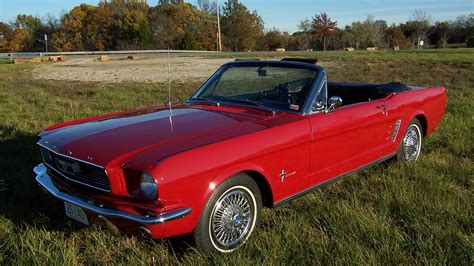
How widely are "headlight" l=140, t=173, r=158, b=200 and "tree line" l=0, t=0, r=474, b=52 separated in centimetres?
5409

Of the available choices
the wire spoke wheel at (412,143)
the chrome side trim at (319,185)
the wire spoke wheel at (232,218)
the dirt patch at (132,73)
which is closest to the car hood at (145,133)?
the wire spoke wheel at (232,218)

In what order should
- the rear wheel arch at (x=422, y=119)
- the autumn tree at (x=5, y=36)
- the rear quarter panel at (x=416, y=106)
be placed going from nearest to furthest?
the rear quarter panel at (x=416, y=106), the rear wheel arch at (x=422, y=119), the autumn tree at (x=5, y=36)

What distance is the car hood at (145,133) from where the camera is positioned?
298 cm

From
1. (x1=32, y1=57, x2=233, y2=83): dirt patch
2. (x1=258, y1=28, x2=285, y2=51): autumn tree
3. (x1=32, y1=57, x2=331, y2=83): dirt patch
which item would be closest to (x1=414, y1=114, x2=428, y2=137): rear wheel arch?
(x1=32, y1=57, x2=331, y2=83): dirt patch

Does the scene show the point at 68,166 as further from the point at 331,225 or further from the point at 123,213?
the point at 331,225

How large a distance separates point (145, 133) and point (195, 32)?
59.6 metres

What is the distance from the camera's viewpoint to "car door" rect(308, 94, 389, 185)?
3770mm

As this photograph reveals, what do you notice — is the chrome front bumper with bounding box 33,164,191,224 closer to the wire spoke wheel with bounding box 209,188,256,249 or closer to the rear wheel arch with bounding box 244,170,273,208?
the wire spoke wheel with bounding box 209,188,256,249

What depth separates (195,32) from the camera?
2404 inches

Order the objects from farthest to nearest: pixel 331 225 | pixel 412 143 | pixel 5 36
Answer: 1. pixel 5 36
2. pixel 412 143
3. pixel 331 225

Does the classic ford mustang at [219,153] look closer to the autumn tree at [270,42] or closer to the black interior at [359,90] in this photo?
the black interior at [359,90]

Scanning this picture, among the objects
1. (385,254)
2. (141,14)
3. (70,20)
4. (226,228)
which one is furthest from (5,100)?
(70,20)

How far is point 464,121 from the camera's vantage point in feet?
22.8

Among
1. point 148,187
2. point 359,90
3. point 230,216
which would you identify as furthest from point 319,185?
point 359,90
